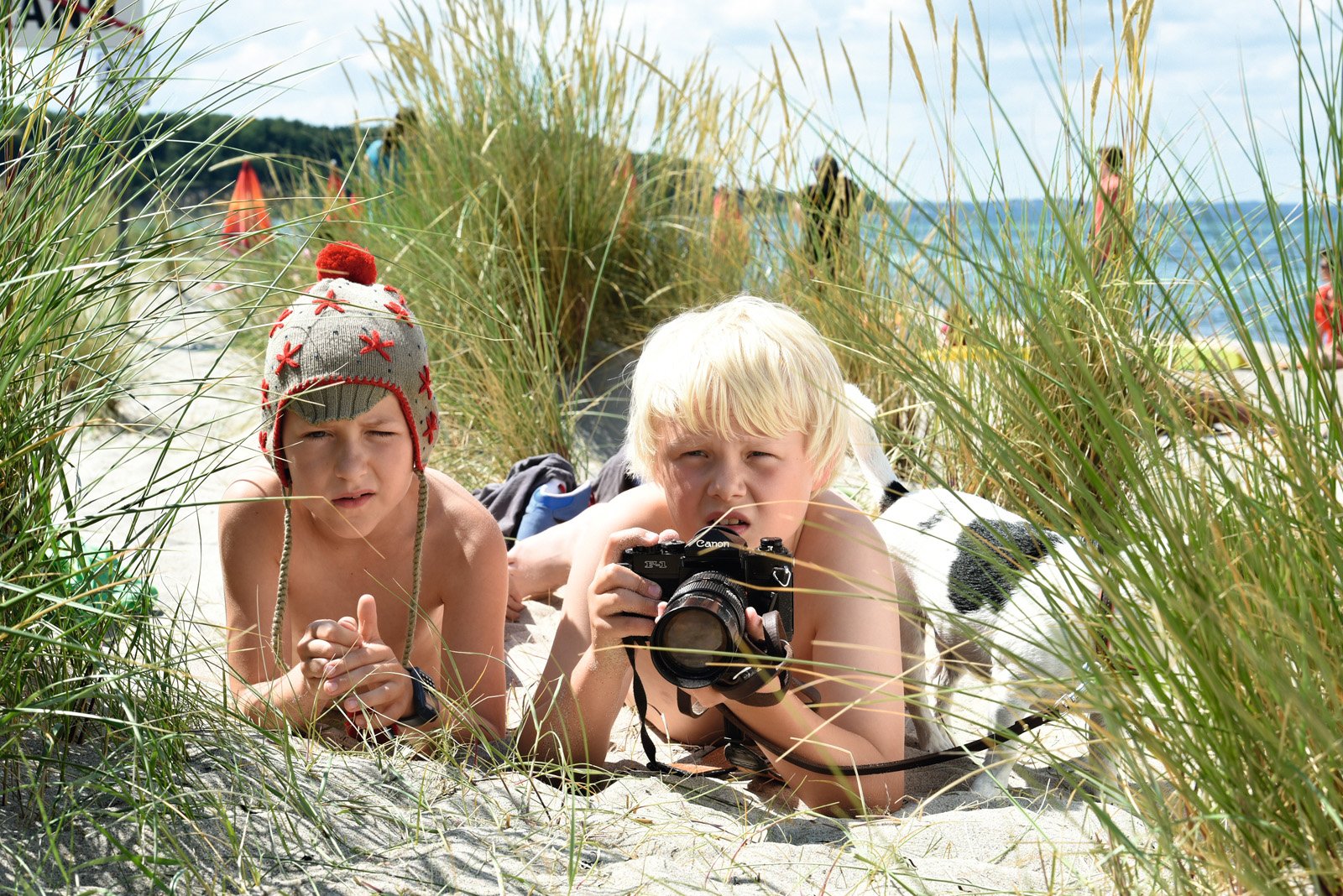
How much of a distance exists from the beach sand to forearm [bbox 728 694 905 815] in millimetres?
56

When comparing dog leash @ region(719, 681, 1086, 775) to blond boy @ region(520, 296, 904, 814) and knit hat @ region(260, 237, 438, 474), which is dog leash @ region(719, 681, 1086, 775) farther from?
knit hat @ region(260, 237, 438, 474)

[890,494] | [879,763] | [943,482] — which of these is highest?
[943,482]

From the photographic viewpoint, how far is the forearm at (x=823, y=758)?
1.95 m

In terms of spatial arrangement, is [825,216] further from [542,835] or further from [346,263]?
[542,835]

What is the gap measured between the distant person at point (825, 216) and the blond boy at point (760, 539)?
5.02 feet

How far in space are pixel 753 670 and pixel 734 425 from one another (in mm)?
549

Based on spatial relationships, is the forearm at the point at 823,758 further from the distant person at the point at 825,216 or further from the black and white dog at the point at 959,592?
the distant person at the point at 825,216

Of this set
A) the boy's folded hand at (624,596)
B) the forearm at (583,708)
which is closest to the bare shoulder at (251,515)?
the forearm at (583,708)

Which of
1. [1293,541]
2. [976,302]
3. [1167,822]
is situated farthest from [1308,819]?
[976,302]

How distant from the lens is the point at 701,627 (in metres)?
1.58

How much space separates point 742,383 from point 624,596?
0.47 meters

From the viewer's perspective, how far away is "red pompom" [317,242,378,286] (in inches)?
94.2

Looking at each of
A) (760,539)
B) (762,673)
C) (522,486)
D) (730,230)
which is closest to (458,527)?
(760,539)

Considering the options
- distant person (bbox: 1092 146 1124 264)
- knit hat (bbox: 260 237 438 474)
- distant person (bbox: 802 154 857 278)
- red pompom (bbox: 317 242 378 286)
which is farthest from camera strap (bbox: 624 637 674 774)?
distant person (bbox: 802 154 857 278)
